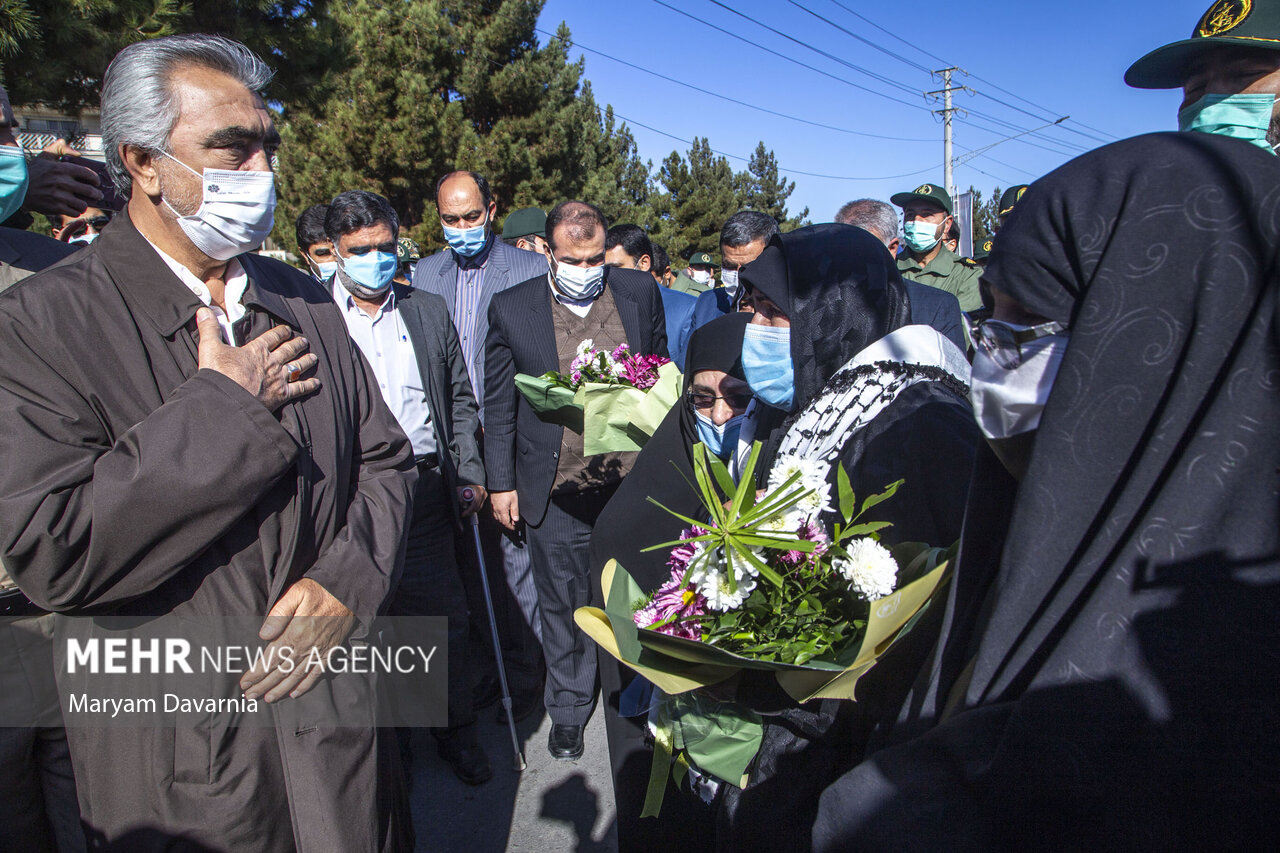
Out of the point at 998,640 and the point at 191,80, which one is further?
the point at 191,80

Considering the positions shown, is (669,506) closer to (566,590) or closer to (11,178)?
(566,590)

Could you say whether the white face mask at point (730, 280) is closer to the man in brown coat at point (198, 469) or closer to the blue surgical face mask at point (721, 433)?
the blue surgical face mask at point (721, 433)

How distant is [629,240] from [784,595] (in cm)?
560

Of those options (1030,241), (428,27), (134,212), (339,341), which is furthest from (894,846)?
(428,27)

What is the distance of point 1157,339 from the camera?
3.00ft

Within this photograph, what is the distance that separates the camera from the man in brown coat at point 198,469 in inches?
58.2

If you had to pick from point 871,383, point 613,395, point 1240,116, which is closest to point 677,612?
point 871,383

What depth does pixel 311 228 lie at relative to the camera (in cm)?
481

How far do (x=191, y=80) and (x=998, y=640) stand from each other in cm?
207

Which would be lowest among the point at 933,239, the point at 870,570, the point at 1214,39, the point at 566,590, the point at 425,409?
the point at 566,590

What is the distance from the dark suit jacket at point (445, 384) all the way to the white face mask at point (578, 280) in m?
0.62

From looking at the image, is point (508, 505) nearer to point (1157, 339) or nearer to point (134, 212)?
point (134, 212)

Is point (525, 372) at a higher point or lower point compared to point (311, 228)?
lower

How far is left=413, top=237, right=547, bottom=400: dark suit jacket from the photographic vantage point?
180 inches
